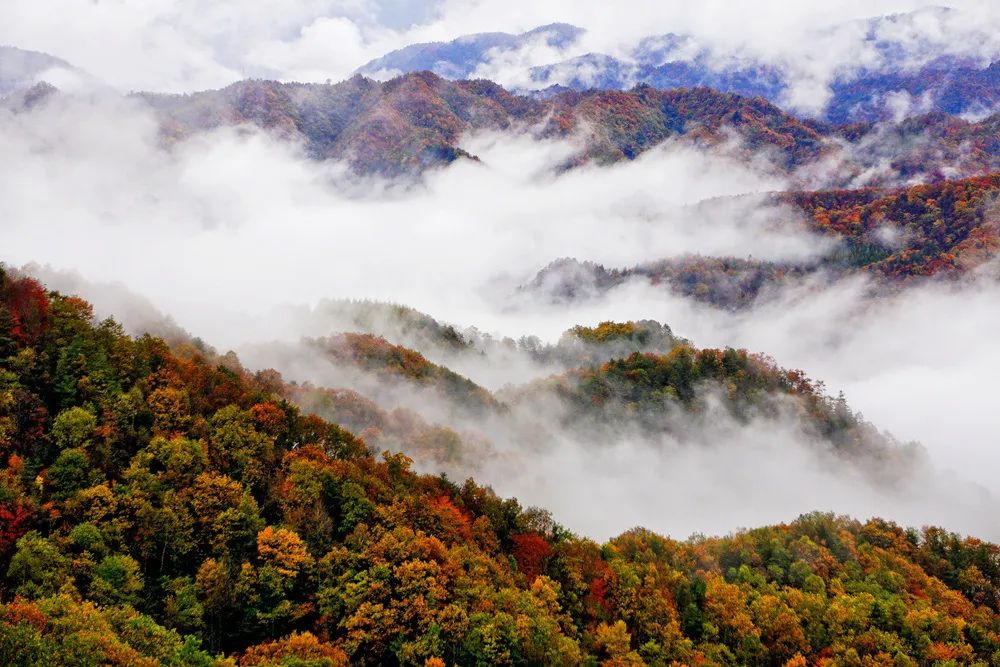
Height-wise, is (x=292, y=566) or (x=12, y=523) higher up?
(x=292, y=566)

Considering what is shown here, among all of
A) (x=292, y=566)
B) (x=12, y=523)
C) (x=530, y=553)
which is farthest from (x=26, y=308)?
(x=530, y=553)

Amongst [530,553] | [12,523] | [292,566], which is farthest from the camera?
[530,553]

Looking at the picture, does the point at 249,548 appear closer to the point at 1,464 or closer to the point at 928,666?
the point at 1,464

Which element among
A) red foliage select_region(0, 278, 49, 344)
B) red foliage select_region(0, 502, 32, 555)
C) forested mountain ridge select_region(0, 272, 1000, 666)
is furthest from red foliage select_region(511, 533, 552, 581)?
red foliage select_region(0, 278, 49, 344)

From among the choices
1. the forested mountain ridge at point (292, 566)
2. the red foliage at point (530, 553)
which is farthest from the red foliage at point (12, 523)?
the red foliage at point (530, 553)

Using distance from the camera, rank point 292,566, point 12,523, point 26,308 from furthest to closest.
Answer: point 26,308 < point 292,566 < point 12,523

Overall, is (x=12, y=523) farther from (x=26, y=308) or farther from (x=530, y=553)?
(x=530, y=553)

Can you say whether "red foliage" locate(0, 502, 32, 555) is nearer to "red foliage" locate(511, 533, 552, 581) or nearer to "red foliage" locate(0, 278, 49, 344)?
"red foliage" locate(0, 278, 49, 344)

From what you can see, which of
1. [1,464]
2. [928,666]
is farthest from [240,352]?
[928,666]

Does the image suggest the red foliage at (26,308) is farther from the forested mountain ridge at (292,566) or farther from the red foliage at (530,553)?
the red foliage at (530,553)
